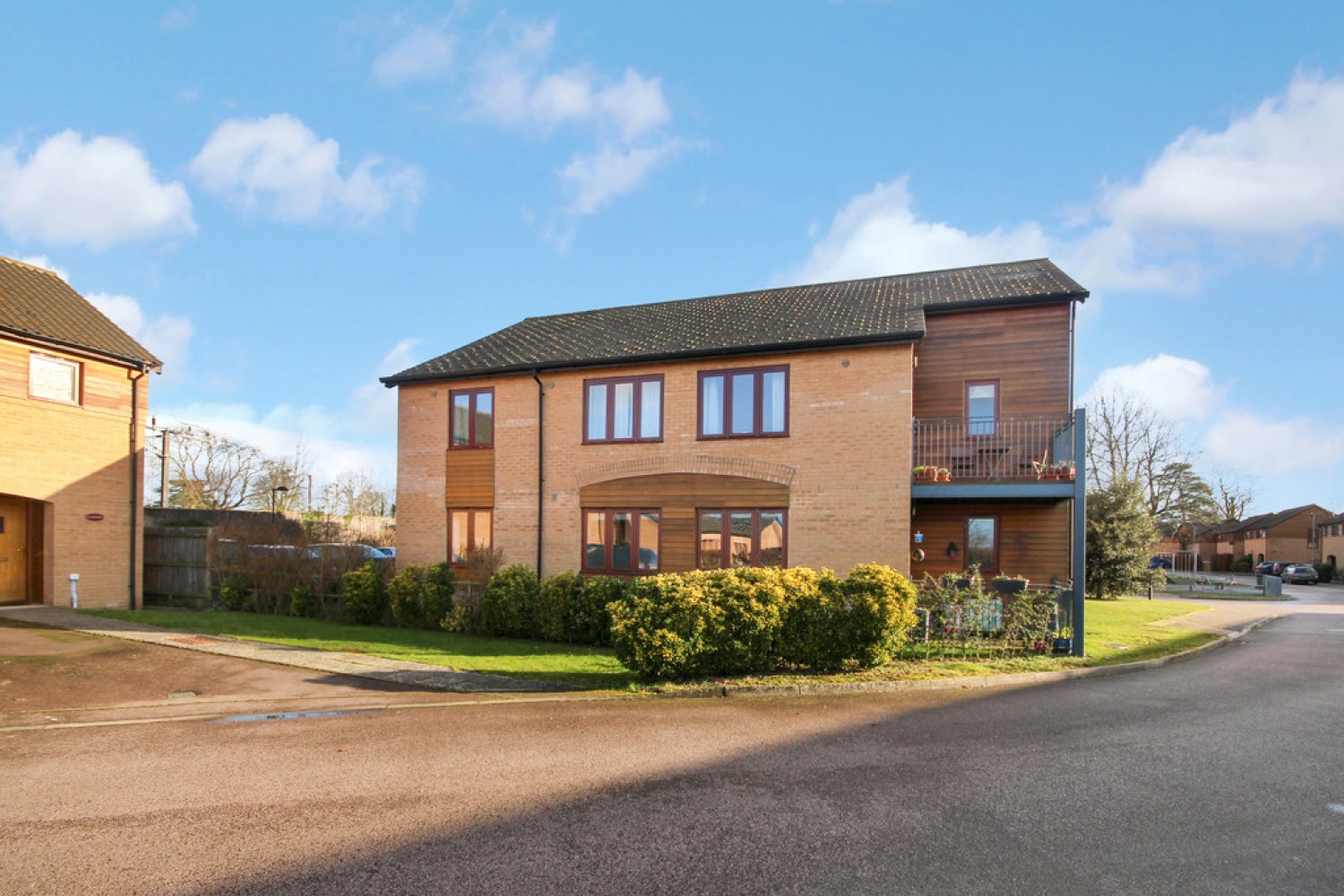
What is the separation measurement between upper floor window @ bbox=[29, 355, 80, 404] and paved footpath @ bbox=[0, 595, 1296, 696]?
470cm

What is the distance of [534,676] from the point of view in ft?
36.7

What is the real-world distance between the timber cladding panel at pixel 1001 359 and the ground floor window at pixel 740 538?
13.2ft

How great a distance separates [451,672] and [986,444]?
11159 millimetres

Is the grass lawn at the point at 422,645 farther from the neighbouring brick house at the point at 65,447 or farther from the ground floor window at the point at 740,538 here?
the ground floor window at the point at 740,538

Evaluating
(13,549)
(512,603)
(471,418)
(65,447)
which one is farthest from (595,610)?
(13,549)

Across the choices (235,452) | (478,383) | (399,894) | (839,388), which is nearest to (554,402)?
(478,383)

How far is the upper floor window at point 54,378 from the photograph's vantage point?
1698 cm

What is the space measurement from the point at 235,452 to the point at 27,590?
25479 mm

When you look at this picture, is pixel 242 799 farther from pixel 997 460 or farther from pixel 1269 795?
pixel 997 460

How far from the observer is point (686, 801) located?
19.0 feet

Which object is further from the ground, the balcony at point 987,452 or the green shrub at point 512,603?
the balcony at point 987,452

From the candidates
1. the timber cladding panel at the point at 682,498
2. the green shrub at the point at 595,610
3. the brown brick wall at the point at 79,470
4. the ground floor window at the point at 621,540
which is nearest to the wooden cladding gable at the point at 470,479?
the ground floor window at the point at 621,540

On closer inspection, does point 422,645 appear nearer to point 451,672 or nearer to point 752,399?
point 451,672

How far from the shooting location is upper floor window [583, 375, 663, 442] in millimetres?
16922
